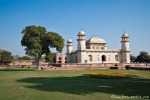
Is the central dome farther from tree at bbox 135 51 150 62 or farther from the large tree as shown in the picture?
tree at bbox 135 51 150 62

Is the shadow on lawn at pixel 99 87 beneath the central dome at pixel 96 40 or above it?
beneath

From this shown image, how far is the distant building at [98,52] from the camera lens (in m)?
37.5

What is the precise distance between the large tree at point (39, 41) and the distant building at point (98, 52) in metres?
11.1

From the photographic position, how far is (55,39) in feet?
85.9

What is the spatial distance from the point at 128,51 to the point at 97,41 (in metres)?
7.85

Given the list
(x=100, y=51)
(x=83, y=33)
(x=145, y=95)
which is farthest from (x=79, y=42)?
(x=145, y=95)

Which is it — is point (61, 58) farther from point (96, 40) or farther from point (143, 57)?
point (143, 57)

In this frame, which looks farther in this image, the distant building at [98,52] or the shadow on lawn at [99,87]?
the distant building at [98,52]

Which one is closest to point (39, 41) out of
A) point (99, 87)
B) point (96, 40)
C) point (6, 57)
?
point (99, 87)

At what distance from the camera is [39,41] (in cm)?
2545

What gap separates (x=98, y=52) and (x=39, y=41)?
18284 millimetres

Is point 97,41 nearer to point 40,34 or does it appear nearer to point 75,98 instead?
point 40,34

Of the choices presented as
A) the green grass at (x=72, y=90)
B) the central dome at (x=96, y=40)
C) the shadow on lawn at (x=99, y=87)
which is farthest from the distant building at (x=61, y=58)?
the shadow on lawn at (x=99, y=87)

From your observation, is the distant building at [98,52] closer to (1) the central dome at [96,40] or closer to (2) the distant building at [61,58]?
(1) the central dome at [96,40]
